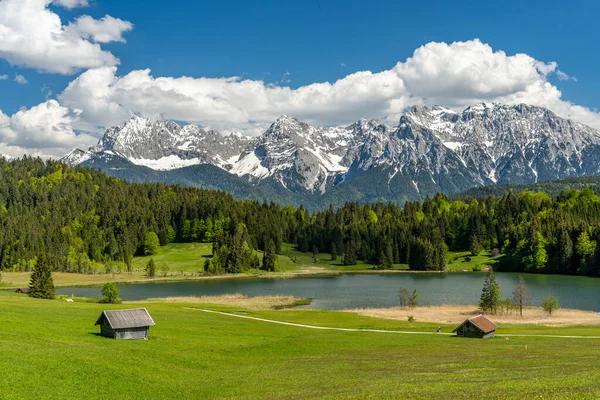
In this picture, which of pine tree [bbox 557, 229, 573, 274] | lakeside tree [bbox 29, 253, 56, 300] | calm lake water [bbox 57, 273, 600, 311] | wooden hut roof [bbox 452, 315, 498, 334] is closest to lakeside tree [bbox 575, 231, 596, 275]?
pine tree [bbox 557, 229, 573, 274]

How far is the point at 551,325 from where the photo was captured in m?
83.5

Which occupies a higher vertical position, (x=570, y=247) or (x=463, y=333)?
(x=570, y=247)

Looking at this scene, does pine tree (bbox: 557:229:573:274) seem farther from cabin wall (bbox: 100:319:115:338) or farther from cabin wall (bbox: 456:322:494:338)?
cabin wall (bbox: 100:319:115:338)

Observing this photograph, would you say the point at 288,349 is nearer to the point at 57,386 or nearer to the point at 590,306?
the point at 57,386

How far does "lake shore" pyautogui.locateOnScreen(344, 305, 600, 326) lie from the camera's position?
8838 cm

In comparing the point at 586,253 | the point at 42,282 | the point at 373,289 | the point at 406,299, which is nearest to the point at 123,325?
the point at 42,282

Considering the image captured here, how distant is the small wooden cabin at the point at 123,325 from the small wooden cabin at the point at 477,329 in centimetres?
4140

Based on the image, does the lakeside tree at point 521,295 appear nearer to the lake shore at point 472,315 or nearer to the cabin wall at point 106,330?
the lake shore at point 472,315

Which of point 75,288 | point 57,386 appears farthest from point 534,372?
point 75,288

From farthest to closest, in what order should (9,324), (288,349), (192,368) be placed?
(288,349), (9,324), (192,368)

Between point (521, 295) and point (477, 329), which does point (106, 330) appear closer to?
point (477, 329)

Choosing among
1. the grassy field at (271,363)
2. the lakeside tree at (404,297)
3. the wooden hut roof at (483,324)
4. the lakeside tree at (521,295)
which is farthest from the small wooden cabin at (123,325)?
the lakeside tree at (521,295)

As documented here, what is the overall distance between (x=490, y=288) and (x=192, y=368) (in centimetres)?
7357

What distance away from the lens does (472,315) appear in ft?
325
